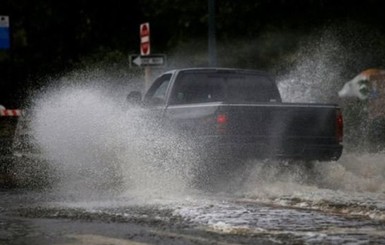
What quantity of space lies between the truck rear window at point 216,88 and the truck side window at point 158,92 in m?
0.33

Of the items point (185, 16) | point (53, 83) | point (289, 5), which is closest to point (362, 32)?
point (289, 5)

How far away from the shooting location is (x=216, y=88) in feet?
41.5

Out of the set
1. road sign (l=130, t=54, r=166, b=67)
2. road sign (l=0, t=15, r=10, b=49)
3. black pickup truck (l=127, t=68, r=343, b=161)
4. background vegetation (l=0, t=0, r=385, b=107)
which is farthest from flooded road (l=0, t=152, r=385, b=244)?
road sign (l=0, t=15, r=10, b=49)

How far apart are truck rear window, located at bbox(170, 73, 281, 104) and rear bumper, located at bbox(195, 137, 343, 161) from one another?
1384 millimetres

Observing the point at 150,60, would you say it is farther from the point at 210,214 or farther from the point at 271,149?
the point at 210,214

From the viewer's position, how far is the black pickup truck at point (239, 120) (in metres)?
10.9

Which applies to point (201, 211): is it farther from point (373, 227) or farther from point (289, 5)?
point (289, 5)

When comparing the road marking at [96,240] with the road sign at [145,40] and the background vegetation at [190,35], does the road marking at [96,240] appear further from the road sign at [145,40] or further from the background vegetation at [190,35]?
the background vegetation at [190,35]

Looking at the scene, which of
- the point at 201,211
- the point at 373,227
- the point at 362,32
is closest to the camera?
the point at 373,227

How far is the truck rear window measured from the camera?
41.0ft

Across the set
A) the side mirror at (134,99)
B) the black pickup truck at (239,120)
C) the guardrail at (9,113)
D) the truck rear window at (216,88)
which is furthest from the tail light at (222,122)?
the guardrail at (9,113)

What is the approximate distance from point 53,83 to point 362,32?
1020 cm

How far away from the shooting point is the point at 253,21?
1039 inches

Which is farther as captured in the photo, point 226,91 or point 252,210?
point 226,91
